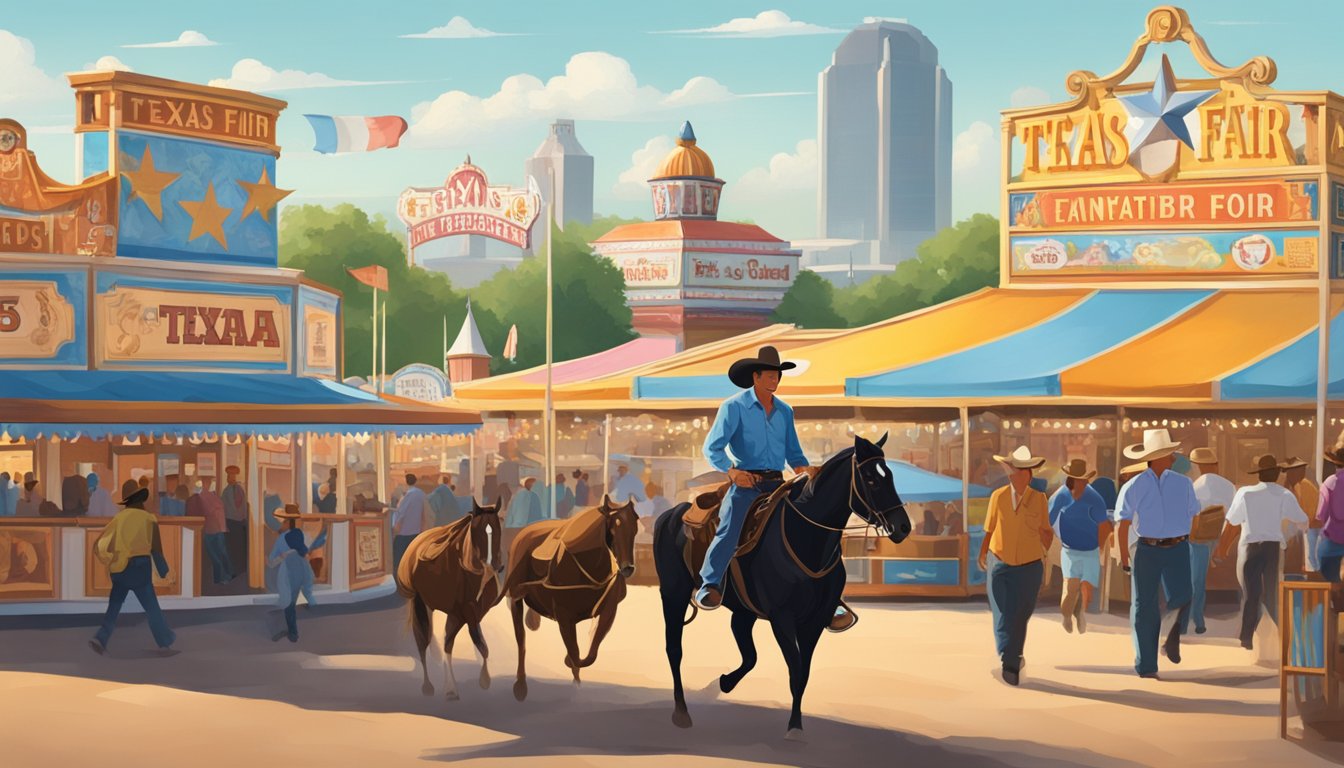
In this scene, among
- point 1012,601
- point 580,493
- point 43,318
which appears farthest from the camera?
point 580,493

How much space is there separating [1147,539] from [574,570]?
14.2 ft

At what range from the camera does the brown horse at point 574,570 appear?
13.1 meters

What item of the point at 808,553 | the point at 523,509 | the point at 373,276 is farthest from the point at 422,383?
the point at 808,553

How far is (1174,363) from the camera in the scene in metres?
22.7

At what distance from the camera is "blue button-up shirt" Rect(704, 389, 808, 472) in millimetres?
11688

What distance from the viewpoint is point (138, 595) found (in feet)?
51.8

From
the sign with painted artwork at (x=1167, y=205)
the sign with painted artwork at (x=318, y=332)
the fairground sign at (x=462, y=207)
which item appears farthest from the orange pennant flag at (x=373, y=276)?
the fairground sign at (x=462, y=207)

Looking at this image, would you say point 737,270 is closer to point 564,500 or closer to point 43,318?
point 564,500

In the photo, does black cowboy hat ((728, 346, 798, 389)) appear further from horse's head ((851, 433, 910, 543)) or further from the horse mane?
horse's head ((851, 433, 910, 543))

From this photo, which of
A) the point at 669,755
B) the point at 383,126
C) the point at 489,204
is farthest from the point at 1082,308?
the point at 489,204

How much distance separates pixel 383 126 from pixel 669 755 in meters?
19.4

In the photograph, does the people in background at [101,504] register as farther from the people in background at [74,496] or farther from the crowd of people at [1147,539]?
the crowd of people at [1147,539]

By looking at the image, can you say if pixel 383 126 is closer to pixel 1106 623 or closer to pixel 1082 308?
pixel 1082 308

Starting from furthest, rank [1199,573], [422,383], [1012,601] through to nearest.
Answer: [422,383]
[1199,573]
[1012,601]
